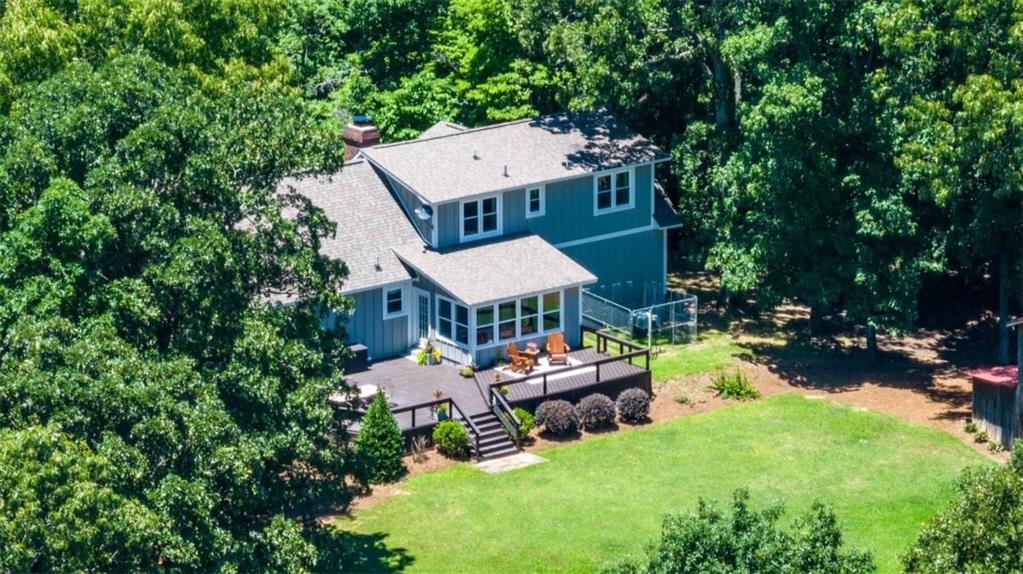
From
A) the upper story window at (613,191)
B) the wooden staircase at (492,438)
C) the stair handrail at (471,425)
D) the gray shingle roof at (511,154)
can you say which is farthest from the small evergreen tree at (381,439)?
the upper story window at (613,191)

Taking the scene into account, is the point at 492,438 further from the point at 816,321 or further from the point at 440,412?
the point at 816,321

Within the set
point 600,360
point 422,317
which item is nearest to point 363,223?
point 422,317

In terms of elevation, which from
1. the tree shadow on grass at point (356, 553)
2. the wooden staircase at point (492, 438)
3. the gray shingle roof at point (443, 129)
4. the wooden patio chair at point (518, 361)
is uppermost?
the gray shingle roof at point (443, 129)

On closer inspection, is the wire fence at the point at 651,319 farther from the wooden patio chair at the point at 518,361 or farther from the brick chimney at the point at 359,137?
the brick chimney at the point at 359,137

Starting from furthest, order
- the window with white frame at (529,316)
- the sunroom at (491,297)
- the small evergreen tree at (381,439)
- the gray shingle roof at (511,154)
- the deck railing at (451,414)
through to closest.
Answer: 1. the gray shingle roof at (511,154)
2. the window with white frame at (529,316)
3. the sunroom at (491,297)
4. the deck railing at (451,414)
5. the small evergreen tree at (381,439)

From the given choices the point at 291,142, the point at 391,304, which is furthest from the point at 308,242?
the point at 391,304
